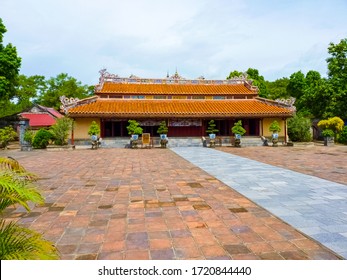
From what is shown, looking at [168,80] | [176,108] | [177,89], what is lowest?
[176,108]

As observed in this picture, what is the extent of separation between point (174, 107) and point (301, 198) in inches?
745

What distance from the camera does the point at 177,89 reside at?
26.8 m

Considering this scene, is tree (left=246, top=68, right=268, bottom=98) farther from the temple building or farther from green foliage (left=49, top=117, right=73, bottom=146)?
green foliage (left=49, top=117, right=73, bottom=146)

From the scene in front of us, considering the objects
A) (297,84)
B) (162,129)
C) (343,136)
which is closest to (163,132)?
(162,129)

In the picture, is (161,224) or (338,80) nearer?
(161,224)

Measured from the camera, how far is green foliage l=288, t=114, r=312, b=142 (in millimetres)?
24094

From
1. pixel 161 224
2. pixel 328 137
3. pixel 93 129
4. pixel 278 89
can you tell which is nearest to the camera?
pixel 161 224

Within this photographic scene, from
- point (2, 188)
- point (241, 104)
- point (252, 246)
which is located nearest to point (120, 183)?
point (252, 246)

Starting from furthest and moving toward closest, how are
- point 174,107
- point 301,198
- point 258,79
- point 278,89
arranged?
point 278,89
point 258,79
point 174,107
point 301,198

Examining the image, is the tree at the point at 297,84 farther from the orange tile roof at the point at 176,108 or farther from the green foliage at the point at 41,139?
the green foliage at the point at 41,139

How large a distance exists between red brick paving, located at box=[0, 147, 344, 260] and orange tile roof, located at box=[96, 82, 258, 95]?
1899 centimetres

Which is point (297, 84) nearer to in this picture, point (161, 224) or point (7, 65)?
point (7, 65)

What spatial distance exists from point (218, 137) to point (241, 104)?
467 cm
